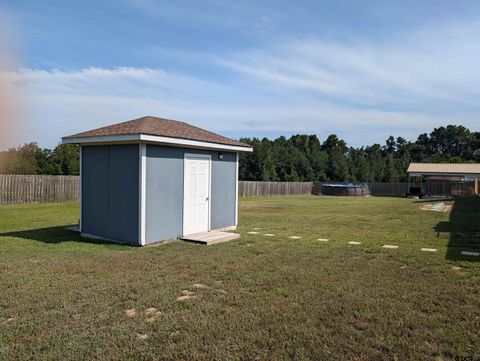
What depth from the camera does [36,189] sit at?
20.5 m

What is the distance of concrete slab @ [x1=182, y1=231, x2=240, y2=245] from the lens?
8.77 meters

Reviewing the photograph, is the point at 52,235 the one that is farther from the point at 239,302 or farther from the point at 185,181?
the point at 239,302

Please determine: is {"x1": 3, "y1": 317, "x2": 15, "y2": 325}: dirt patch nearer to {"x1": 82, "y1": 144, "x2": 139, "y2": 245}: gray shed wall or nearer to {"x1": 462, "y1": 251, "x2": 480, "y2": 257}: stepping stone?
{"x1": 82, "y1": 144, "x2": 139, "y2": 245}: gray shed wall

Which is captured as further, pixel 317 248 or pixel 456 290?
pixel 317 248

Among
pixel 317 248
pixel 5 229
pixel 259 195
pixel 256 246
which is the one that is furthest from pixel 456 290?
pixel 259 195

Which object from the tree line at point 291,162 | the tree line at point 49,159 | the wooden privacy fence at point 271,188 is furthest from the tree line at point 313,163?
the tree line at point 49,159

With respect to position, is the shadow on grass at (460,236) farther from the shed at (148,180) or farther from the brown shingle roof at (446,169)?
the brown shingle roof at (446,169)

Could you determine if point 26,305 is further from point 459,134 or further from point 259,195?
point 459,134

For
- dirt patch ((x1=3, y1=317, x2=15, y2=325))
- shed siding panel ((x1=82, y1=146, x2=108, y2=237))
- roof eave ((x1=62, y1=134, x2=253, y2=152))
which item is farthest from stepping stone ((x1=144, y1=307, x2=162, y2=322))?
Answer: shed siding panel ((x1=82, y1=146, x2=108, y2=237))

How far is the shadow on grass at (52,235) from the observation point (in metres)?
8.97

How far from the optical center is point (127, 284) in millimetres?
5348

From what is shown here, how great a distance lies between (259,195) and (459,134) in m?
64.2

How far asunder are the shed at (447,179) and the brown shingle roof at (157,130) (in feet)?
106

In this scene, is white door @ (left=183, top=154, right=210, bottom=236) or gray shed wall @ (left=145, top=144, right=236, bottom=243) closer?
gray shed wall @ (left=145, top=144, right=236, bottom=243)
